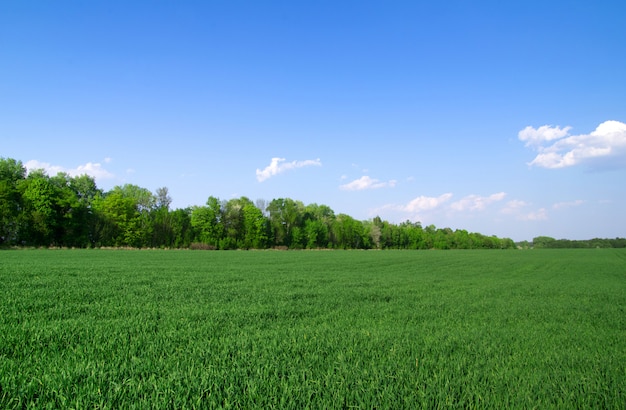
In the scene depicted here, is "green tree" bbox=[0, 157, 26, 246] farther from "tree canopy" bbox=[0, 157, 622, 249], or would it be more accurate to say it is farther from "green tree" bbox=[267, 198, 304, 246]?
"green tree" bbox=[267, 198, 304, 246]

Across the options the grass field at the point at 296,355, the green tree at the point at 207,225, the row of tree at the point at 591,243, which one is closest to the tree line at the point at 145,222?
the green tree at the point at 207,225

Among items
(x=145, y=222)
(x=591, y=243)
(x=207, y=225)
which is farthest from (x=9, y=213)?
(x=591, y=243)

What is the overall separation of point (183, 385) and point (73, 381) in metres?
1.13

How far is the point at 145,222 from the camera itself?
73875mm

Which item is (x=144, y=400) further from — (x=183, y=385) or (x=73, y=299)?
(x=73, y=299)

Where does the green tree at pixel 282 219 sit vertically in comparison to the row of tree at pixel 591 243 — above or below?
above

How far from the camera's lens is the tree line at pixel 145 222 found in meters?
56.1

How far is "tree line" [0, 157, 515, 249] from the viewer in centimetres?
5612

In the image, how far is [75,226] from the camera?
201 ft

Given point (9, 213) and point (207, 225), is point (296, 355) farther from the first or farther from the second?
point (207, 225)

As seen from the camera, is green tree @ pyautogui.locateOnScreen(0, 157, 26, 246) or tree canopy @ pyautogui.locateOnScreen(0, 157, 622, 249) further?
tree canopy @ pyautogui.locateOnScreen(0, 157, 622, 249)

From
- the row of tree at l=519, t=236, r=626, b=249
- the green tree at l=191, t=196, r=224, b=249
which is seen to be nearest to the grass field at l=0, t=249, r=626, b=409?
the green tree at l=191, t=196, r=224, b=249

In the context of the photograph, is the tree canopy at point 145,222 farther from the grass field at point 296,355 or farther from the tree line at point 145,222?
the grass field at point 296,355

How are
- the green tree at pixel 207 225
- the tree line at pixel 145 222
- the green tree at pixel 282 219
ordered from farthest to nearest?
the green tree at pixel 282 219, the green tree at pixel 207 225, the tree line at pixel 145 222
